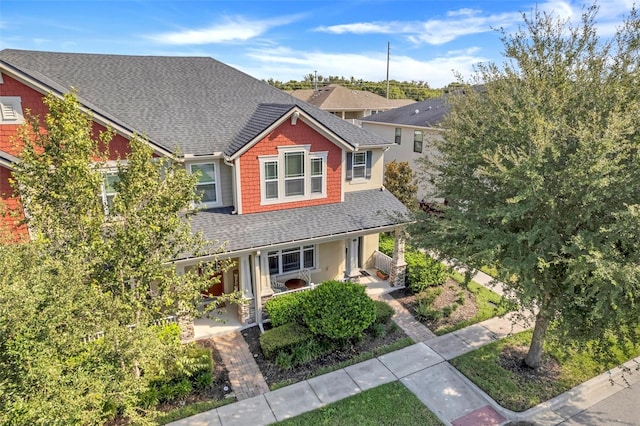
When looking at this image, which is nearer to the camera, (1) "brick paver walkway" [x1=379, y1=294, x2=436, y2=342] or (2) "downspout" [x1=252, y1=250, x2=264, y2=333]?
(1) "brick paver walkway" [x1=379, y1=294, x2=436, y2=342]

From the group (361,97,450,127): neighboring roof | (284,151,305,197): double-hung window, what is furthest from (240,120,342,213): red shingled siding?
(361,97,450,127): neighboring roof

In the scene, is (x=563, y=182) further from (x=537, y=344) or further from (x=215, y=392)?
(x=215, y=392)

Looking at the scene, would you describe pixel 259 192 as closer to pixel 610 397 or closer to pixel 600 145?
pixel 600 145

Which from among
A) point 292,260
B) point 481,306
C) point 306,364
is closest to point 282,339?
point 306,364

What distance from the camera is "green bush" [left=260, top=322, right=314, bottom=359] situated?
11445 mm

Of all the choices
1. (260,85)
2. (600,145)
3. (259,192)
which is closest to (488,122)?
(600,145)

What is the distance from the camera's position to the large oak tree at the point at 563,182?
299 inches

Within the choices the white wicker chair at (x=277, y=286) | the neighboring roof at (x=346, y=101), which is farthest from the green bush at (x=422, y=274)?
the neighboring roof at (x=346, y=101)

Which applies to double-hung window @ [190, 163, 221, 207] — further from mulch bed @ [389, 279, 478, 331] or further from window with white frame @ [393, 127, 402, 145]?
window with white frame @ [393, 127, 402, 145]

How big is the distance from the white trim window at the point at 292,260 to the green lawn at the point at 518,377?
723cm

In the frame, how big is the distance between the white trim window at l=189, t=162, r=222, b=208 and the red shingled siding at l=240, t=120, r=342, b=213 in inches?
47.3

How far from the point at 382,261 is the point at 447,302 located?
3.47 m

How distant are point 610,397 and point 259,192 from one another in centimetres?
1267

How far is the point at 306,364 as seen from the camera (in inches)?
449
